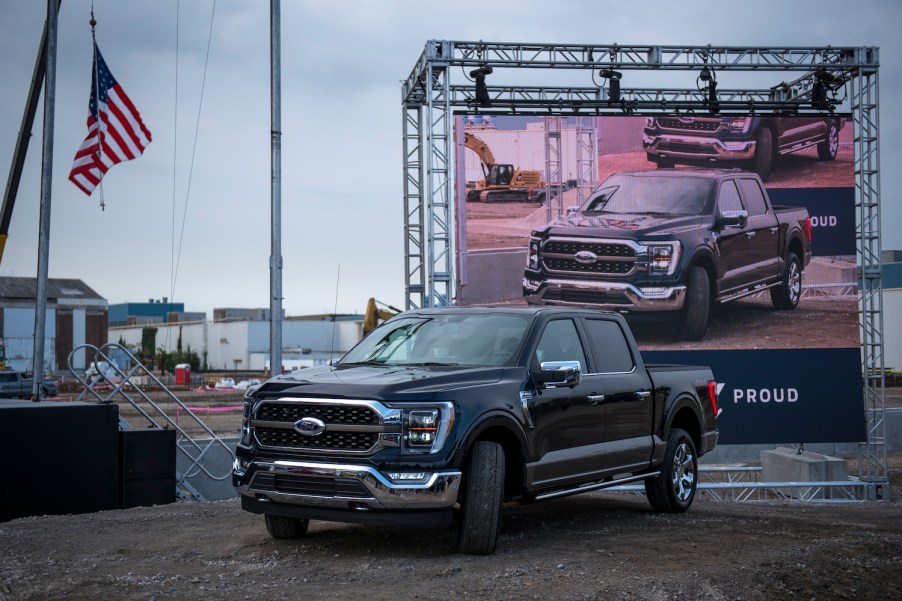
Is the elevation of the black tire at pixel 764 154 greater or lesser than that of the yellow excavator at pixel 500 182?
greater

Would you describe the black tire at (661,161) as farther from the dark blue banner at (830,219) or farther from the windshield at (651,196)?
the dark blue banner at (830,219)

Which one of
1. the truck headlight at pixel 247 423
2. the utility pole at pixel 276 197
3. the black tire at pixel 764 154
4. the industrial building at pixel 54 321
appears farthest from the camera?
the industrial building at pixel 54 321

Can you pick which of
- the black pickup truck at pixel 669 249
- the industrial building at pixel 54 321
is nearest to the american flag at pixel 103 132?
the black pickup truck at pixel 669 249

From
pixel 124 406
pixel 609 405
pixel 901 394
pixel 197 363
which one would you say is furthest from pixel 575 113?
pixel 197 363

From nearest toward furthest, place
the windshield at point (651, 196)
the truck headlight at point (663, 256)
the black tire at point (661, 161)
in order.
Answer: the truck headlight at point (663, 256), the windshield at point (651, 196), the black tire at point (661, 161)

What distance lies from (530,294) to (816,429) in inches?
275

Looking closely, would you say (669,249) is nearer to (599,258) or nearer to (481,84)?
(599,258)

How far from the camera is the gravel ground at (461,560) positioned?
255 inches

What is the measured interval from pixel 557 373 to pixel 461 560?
5.29ft

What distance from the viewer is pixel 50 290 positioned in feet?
270

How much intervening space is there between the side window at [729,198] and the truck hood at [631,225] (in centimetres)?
53

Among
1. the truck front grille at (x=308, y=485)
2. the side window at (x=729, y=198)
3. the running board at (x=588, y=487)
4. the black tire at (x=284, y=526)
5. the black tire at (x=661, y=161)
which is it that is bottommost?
the black tire at (x=284, y=526)

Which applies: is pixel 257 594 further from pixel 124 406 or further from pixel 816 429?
pixel 124 406

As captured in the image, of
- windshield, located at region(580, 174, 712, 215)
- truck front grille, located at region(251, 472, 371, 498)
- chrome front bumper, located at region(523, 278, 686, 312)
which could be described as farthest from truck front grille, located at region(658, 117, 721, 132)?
truck front grille, located at region(251, 472, 371, 498)
